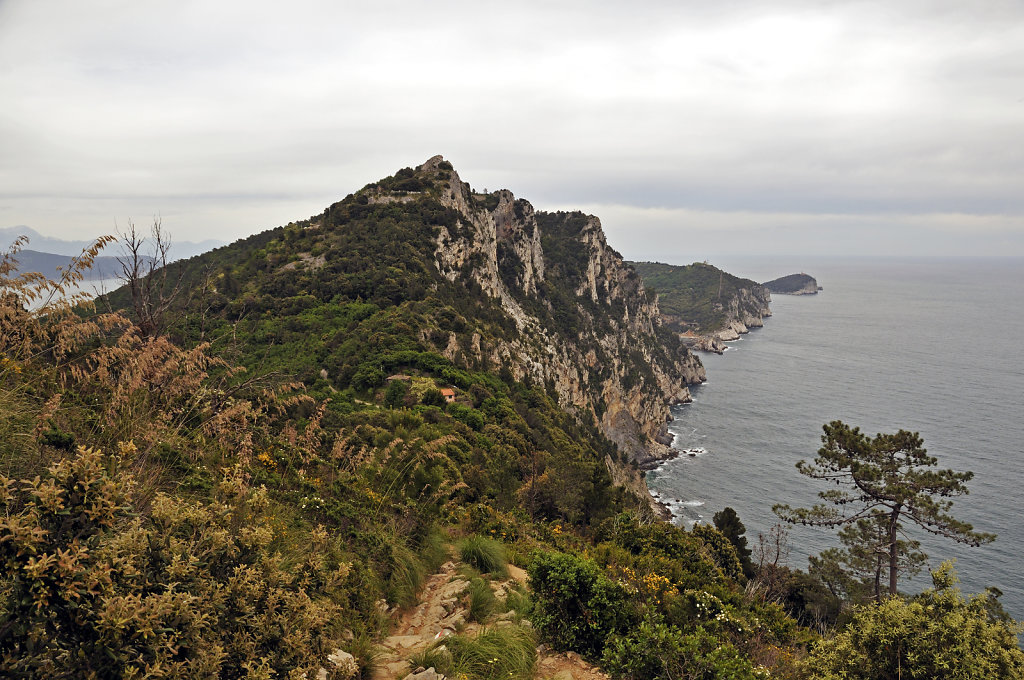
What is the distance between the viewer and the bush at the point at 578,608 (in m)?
6.64

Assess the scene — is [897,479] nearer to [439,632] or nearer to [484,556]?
[484,556]

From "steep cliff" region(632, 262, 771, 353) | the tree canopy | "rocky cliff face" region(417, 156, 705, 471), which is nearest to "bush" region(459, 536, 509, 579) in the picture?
the tree canopy

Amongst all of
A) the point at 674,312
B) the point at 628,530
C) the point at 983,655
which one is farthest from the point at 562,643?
the point at 674,312

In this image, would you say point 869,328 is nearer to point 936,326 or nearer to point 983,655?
point 936,326

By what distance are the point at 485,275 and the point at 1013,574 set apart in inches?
2211

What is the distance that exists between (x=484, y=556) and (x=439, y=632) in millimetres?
2693

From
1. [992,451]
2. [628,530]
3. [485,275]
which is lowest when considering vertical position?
[992,451]

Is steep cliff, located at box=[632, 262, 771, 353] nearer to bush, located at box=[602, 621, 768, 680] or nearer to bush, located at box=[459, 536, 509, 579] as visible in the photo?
bush, located at box=[459, 536, 509, 579]

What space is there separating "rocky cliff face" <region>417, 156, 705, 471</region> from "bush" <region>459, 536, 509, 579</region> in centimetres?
2719

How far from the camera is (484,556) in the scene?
9.09 metres

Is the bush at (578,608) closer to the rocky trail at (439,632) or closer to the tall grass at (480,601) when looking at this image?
the rocky trail at (439,632)

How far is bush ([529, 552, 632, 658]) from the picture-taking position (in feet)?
21.8

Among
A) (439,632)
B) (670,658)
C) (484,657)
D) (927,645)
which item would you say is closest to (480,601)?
(439,632)

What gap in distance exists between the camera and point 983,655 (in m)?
5.69
